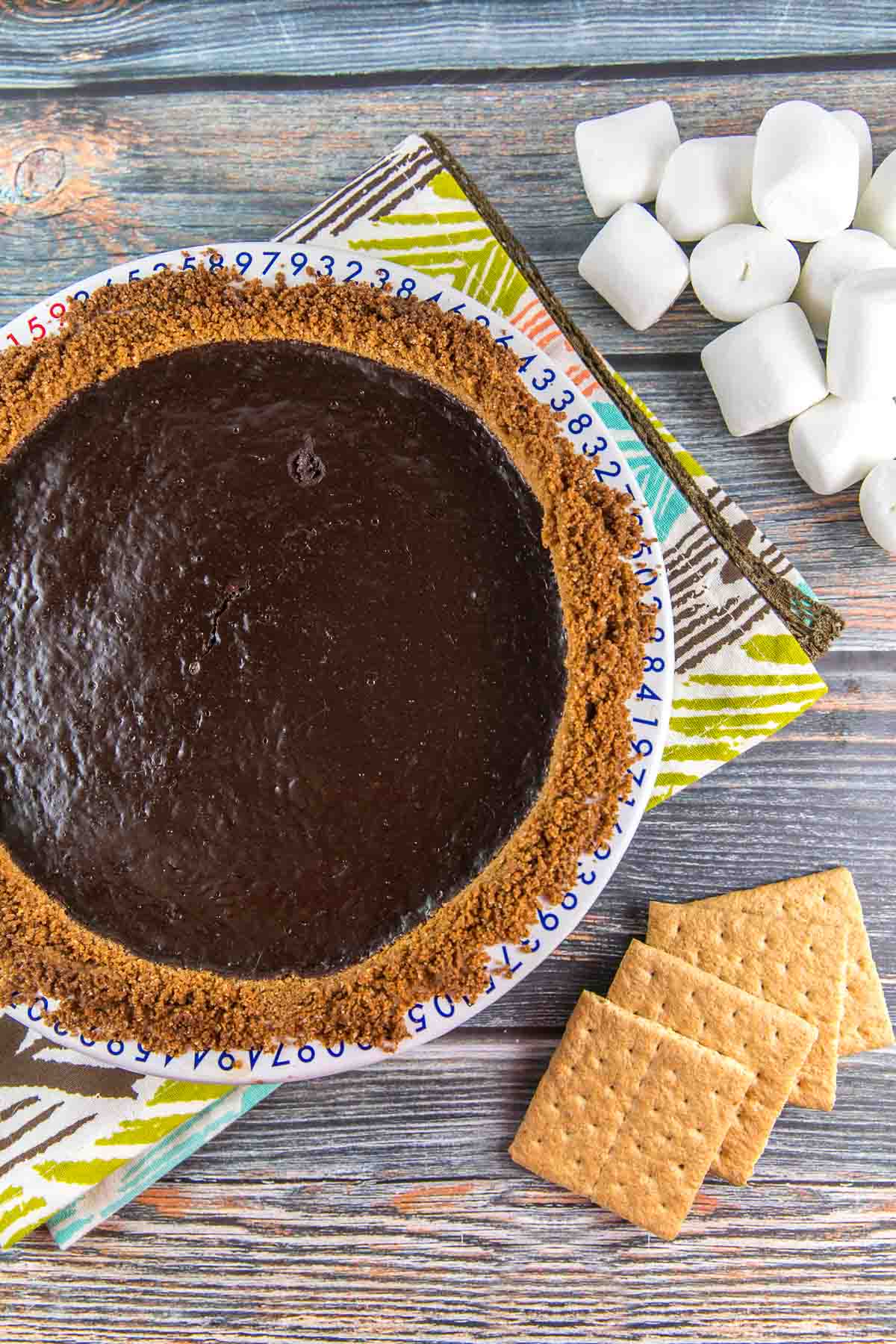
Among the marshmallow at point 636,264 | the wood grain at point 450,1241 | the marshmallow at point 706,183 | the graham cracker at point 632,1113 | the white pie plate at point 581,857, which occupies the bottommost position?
the wood grain at point 450,1241

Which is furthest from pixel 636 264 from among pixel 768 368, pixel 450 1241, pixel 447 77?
pixel 450 1241

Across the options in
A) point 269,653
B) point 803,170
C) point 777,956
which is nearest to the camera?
point 269,653

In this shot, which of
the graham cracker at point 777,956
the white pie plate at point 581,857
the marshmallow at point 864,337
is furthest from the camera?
the graham cracker at point 777,956

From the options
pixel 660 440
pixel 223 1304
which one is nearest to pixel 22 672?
pixel 660 440

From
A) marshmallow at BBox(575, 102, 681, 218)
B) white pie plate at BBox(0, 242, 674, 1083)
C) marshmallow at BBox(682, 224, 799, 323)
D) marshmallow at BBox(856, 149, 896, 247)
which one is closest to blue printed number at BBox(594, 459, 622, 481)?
white pie plate at BBox(0, 242, 674, 1083)

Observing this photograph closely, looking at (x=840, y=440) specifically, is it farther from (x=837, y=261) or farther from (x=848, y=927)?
(x=848, y=927)

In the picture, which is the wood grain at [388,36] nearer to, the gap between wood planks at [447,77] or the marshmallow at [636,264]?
the gap between wood planks at [447,77]

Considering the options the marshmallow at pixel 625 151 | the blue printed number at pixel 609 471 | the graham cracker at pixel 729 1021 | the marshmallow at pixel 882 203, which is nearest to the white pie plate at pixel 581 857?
the blue printed number at pixel 609 471
